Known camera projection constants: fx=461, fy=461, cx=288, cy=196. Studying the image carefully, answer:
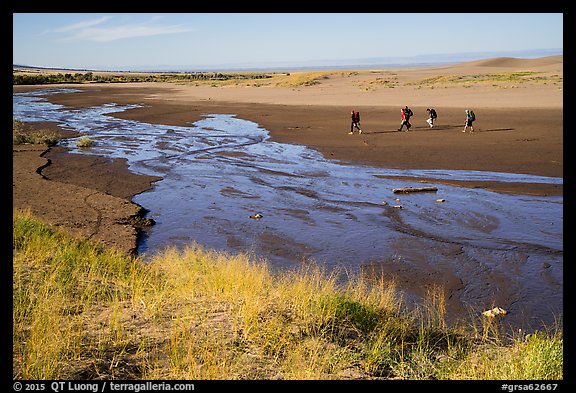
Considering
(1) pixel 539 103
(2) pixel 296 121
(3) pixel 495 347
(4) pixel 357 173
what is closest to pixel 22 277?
(3) pixel 495 347

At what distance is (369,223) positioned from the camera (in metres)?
12.1

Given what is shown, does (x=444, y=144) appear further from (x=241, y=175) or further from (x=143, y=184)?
(x=143, y=184)

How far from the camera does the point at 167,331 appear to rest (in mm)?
5281

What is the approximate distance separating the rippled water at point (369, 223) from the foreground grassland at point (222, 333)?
1742 millimetres

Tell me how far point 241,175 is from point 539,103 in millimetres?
28539

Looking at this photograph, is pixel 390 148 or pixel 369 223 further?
pixel 390 148

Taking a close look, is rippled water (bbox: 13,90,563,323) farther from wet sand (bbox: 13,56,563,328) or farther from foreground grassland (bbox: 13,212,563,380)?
foreground grassland (bbox: 13,212,563,380)

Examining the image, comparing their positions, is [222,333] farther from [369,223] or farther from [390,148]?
[390,148]

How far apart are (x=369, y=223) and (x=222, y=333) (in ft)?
24.5

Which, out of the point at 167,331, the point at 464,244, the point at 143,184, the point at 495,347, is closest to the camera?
the point at 167,331

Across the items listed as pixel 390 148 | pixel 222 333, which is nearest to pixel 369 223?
pixel 222 333

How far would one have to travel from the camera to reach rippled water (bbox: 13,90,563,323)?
878 cm

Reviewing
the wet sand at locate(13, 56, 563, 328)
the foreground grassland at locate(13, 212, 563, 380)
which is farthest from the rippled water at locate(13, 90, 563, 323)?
the foreground grassland at locate(13, 212, 563, 380)

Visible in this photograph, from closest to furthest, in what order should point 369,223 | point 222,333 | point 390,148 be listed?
point 222,333
point 369,223
point 390,148
